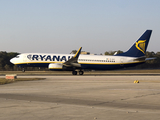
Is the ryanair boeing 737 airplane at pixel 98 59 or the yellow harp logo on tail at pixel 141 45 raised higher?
the yellow harp logo on tail at pixel 141 45

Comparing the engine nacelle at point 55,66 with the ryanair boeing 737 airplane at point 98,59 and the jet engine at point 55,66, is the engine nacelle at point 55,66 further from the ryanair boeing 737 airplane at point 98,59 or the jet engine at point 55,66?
the ryanair boeing 737 airplane at point 98,59

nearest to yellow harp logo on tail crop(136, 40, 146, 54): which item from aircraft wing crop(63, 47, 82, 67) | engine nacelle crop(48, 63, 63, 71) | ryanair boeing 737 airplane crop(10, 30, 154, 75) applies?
ryanair boeing 737 airplane crop(10, 30, 154, 75)

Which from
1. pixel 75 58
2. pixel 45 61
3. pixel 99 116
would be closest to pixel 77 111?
pixel 99 116

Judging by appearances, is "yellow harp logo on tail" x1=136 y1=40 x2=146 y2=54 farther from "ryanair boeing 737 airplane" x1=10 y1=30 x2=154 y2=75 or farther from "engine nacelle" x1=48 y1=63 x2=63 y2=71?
"engine nacelle" x1=48 y1=63 x2=63 y2=71

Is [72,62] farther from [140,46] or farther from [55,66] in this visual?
[140,46]

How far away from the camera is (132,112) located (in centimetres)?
1161

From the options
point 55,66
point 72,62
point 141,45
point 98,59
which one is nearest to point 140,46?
point 141,45

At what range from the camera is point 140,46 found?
52.3 meters

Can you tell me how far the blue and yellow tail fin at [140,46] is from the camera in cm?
5206

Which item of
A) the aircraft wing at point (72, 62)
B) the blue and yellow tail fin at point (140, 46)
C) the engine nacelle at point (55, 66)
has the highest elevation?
the blue and yellow tail fin at point (140, 46)

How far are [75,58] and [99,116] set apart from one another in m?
37.8

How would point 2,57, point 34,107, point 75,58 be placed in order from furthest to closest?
1. point 2,57
2. point 75,58
3. point 34,107

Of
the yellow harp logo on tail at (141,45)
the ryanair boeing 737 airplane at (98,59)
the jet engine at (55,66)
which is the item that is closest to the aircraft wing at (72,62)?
the ryanair boeing 737 airplane at (98,59)

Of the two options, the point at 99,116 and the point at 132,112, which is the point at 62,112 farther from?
the point at 132,112
